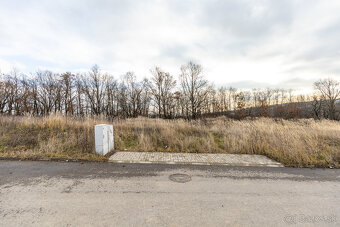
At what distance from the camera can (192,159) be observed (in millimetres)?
5887

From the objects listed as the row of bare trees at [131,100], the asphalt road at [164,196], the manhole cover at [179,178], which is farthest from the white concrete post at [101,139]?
the row of bare trees at [131,100]

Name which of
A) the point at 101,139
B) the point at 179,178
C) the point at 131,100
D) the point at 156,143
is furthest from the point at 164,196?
the point at 131,100

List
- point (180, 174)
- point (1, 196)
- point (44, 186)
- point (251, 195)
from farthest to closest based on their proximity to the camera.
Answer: point (180, 174)
point (44, 186)
point (251, 195)
point (1, 196)

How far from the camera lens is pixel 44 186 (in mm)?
3574

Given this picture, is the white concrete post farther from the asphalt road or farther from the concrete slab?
the asphalt road

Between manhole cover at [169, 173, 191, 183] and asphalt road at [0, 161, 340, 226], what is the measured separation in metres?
0.03

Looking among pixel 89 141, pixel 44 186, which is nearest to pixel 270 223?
pixel 44 186

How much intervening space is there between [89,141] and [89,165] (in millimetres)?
2350

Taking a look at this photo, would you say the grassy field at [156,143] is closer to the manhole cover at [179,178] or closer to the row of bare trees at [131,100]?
the manhole cover at [179,178]

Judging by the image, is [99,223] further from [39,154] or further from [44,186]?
[39,154]

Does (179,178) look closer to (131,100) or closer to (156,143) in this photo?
(156,143)

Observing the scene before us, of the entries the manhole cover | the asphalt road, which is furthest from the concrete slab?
the manhole cover

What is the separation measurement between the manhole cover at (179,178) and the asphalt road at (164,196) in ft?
0.10

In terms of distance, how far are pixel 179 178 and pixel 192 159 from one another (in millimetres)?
1792
